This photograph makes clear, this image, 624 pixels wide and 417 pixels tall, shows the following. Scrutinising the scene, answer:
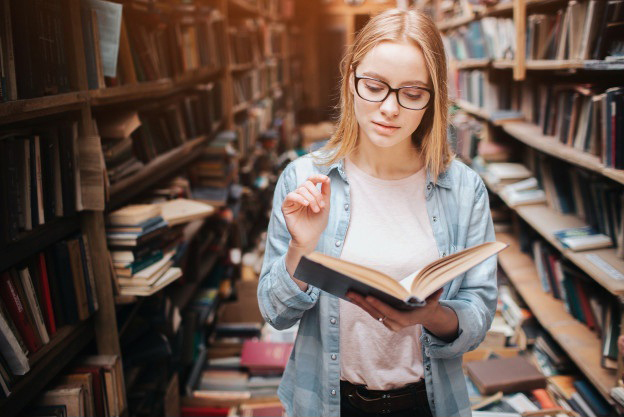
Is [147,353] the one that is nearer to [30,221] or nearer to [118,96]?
[30,221]

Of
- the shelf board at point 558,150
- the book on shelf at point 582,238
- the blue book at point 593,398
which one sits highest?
the shelf board at point 558,150

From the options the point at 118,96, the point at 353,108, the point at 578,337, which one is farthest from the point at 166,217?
the point at 578,337

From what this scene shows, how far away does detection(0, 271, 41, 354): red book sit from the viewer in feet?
4.44

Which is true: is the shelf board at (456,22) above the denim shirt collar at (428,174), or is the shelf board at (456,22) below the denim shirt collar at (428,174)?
above

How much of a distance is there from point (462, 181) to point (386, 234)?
0.23 metres

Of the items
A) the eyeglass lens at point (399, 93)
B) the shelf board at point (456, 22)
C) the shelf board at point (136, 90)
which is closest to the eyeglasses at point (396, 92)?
the eyeglass lens at point (399, 93)

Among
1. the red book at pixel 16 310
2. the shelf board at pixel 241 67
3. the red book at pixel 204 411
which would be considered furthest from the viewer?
the shelf board at pixel 241 67

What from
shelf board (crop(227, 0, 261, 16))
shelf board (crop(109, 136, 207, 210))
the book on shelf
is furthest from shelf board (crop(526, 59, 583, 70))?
shelf board (crop(227, 0, 261, 16))

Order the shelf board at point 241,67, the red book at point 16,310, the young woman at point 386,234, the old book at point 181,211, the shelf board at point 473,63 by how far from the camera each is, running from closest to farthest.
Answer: the young woman at point 386,234
the red book at point 16,310
the old book at point 181,211
the shelf board at point 473,63
the shelf board at point 241,67

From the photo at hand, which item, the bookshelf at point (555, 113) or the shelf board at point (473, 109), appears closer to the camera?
the bookshelf at point (555, 113)

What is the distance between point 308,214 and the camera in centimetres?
110

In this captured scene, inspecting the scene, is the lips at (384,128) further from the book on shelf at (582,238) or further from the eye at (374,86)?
the book on shelf at (582,238)

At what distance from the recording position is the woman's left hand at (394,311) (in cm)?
94

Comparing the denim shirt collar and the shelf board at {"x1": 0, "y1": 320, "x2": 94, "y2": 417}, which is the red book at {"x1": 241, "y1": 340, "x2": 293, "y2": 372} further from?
the denim shirt collar
